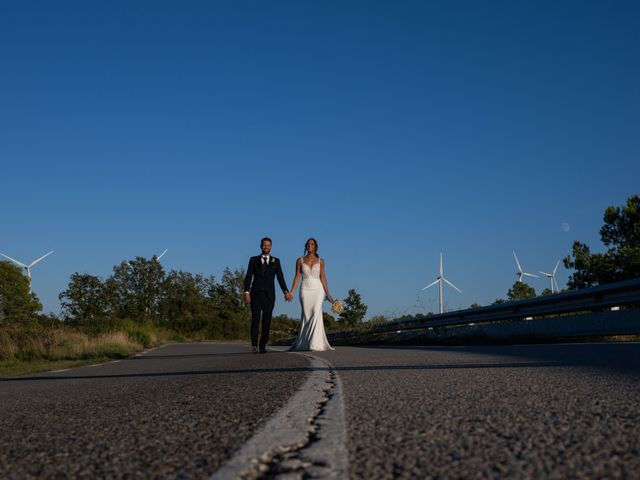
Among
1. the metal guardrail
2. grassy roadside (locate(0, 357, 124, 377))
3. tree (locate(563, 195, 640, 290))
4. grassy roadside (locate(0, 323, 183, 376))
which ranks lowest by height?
grassy roadside (locate(0, 357, 124, 377))

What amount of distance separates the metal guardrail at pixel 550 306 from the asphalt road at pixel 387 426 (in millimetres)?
5554

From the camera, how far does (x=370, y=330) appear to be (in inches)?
768

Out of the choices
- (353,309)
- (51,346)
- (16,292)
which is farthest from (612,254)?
(16,292)

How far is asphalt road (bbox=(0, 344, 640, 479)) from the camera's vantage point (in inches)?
65.4

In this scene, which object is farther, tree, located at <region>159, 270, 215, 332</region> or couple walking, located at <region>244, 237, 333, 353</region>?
tree, located at <region>159, 270, 215, 332</region>

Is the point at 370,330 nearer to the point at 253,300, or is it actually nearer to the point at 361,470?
the point at 253,300

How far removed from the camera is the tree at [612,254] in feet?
116

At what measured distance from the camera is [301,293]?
11922mm

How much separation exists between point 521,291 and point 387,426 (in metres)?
62.9

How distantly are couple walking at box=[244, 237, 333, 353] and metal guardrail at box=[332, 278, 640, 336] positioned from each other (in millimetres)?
3817

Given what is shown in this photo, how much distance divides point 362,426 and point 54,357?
12.6 m

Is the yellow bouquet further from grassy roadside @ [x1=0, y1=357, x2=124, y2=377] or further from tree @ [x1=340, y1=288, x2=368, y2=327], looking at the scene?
tree @ [x1=340, y1=288, x2=368, y2=327]

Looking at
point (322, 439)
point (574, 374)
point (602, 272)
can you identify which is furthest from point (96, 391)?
point (602, 272)

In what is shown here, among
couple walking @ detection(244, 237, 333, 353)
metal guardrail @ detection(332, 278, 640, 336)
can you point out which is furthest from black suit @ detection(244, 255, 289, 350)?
metal guardrail @ detection(332, 278, 640, 336)
